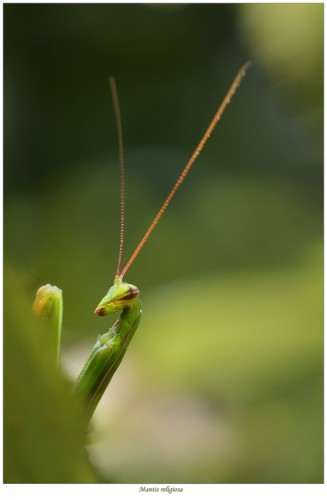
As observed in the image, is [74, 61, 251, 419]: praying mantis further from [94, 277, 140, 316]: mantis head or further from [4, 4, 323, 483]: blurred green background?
[4, 4, 323, 483]: blurred green background

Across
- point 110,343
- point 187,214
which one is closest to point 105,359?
point 110,343

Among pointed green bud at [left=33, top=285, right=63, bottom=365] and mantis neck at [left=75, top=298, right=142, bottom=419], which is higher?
pointed green bud at [left=33, top=285, right=63, bottom=365]

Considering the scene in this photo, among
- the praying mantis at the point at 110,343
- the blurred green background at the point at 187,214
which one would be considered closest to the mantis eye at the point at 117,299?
the praying mantis at the point at 110,343

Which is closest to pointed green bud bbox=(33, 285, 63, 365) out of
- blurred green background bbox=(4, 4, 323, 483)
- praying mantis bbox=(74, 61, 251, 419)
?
praying mantis bbox=(74, 61, 251, 419)

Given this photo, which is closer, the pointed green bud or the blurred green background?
the pointed green bud

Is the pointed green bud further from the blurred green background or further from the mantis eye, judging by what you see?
the blurred green background

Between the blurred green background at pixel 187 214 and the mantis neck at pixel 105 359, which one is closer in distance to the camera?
the mantis neck at pixel 105 359

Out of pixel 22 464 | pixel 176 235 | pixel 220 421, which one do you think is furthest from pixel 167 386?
pixel 22 464

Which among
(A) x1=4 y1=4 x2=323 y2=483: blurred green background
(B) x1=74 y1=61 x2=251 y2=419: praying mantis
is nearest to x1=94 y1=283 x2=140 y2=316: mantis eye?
(B) x1=74 y1=61 x2=251 y2=419: praying mantis

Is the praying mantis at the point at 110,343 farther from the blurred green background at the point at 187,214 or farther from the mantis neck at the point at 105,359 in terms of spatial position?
the blurred green background at the point at 187,214

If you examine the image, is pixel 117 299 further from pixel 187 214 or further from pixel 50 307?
pixel 187 214
